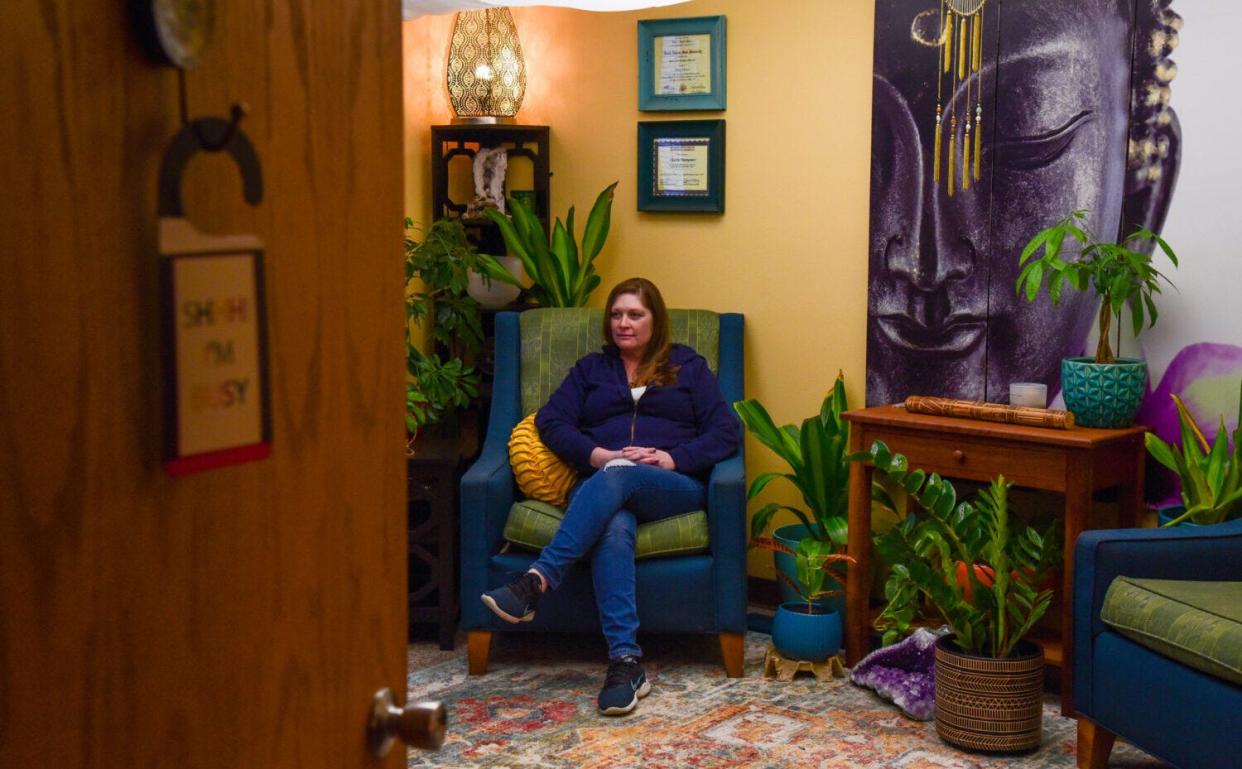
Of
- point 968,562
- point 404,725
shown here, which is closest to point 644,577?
point 968,562

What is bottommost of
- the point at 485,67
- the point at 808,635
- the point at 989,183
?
the point at 808,635

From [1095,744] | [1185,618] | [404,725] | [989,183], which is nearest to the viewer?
[404,725]

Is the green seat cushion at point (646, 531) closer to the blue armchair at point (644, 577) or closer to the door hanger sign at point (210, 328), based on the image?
the blue armchair at point (644, 577)

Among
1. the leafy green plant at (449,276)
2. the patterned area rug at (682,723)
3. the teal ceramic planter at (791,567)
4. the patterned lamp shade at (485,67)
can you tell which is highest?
the patterned lamp shade at (485,67)

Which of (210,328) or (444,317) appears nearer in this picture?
(210,328)

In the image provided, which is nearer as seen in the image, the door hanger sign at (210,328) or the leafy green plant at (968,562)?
the door hanger sign at (210,328)

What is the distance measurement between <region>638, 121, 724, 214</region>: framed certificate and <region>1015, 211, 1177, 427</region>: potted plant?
A: 1159mm

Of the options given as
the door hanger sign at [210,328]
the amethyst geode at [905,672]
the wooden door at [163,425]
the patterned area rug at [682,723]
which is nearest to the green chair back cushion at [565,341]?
the patterned area rug at [682,723]

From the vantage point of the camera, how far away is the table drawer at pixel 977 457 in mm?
3252

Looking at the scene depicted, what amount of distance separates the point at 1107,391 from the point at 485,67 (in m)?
2.18

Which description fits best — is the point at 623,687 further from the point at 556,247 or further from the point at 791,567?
the point at 556,247

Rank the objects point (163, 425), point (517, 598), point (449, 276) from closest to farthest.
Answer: point (163, 425) → point (517, 598) → point (449, 276)

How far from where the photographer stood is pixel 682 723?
325 centimetres

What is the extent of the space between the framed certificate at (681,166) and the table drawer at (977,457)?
3.41 feet
